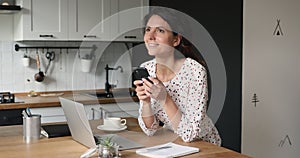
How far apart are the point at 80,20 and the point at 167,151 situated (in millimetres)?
2574

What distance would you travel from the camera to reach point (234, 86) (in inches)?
175

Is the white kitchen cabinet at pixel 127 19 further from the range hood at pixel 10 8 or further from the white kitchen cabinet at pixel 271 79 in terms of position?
the white kitchen cabinet at pixel 271 79

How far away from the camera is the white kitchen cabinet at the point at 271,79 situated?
176 inches

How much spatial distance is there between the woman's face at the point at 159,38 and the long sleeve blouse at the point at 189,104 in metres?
0.15

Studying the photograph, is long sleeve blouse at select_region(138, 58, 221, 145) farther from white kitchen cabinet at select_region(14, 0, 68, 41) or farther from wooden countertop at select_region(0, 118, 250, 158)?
white kitchen cabinet at select_region(14, 0, 68, 41)

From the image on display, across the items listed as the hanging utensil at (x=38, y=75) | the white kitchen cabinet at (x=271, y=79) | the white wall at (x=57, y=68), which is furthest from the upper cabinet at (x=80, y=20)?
the white kitchen cabinet at (x=271, y=79)

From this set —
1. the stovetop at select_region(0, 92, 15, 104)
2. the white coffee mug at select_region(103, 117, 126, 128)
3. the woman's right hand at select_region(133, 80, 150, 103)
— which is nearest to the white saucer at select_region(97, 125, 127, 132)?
the white coffee mug at select_region(103, 117, 126, 128)

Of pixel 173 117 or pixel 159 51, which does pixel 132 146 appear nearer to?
pixel 173 117

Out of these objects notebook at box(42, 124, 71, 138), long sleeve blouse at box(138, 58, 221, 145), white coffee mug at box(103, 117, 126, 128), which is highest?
Result: long sleeve blouse at box(138, 58, 221, 145)

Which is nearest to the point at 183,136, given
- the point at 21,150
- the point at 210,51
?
the point at 21,150

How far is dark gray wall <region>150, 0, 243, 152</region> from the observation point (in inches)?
169

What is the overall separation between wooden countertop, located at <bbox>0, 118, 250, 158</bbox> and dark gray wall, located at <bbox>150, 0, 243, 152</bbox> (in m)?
2.17

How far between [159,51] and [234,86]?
251 centimetres

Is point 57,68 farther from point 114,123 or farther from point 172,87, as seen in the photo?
point 172,87
